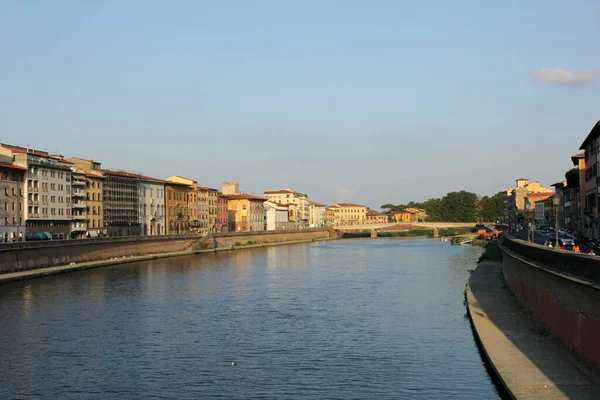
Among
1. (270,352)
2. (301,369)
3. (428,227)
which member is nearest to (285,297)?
(270,352)

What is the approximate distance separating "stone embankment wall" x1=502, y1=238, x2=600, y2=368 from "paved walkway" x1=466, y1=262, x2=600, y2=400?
0.48m

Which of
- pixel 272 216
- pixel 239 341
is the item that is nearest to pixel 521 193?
pixel 272 216

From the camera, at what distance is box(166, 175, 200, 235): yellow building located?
12488cm

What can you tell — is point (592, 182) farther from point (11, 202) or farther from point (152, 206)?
point (152, 206)

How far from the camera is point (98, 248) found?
77812 millimetres

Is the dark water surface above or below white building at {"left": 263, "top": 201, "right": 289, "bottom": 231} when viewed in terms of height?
below

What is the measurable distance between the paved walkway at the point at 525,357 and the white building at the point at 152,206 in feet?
277

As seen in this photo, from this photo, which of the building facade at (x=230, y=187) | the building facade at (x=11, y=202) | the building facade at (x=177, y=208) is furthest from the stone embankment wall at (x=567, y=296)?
the building facade at (x=230, y=187)

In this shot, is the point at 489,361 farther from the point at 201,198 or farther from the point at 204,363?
the point at 201,198

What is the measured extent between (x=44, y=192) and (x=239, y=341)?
61.3 meters

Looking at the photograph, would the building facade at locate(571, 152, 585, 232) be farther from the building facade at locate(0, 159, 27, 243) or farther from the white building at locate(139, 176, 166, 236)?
the white building at locate(139, 176, 166, 236)

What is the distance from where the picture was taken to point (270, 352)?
2847 centimetres

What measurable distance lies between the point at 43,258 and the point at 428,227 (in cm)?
11966

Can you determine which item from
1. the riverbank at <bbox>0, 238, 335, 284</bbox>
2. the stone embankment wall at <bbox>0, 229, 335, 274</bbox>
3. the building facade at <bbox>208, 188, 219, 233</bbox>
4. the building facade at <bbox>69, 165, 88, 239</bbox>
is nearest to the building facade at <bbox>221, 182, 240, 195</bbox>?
the building facade at <bbox>208, 188, 219, 233</bbox>
